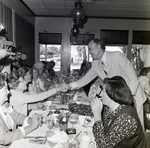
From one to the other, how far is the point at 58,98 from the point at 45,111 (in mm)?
762

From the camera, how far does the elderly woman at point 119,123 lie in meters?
1.45

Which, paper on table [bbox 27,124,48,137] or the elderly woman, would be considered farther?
paper on table [bbox 27,124,48,137]

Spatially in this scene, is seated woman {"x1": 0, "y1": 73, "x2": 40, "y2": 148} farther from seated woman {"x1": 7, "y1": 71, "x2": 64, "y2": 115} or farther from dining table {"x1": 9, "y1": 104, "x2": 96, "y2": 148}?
seated woman {"x1": 7, "y1": 71, "x2": 64, "y2": 115}

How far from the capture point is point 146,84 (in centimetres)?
339

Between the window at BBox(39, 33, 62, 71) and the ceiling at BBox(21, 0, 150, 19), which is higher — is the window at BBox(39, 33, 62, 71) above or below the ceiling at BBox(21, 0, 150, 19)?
below

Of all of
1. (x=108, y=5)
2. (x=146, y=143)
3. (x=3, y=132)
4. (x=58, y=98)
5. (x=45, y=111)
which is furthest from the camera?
(x=108, y=5)

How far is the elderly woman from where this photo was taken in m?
1.45

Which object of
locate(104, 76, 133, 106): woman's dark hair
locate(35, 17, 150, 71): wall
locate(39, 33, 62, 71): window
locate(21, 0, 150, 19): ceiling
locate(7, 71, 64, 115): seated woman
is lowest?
locate(7, 71, 64, 115): seated woman

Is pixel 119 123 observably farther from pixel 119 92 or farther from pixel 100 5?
pixel 100 5

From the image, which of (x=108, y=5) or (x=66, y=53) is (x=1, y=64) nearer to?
(x=108, y=5)

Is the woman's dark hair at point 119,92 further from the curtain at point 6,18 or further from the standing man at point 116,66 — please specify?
the curtain at point 6,18

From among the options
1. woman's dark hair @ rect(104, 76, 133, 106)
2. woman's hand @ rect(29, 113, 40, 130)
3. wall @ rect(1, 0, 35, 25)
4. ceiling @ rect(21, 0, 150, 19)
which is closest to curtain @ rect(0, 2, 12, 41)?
wall @ rect(1, 0, 35, 25)

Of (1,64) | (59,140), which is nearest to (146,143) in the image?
(59,140)

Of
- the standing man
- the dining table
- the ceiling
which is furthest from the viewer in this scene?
the ceiling
